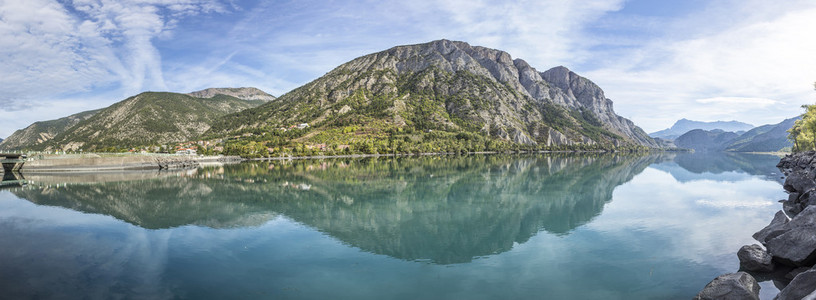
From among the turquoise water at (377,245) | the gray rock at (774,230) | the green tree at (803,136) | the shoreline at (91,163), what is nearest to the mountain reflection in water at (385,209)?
the turquoise water at (377,245)

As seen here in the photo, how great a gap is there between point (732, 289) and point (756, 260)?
5.24 meters

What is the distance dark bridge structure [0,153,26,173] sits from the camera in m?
76.9

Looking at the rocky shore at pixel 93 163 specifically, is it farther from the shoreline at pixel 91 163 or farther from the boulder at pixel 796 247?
the boulder at pixel 796 247

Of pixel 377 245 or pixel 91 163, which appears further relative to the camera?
pixel 91 163

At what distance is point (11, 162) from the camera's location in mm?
77562

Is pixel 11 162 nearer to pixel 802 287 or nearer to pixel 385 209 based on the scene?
pixel 385 209

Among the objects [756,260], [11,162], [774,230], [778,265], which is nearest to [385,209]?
[756,260]

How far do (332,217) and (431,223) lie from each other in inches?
289

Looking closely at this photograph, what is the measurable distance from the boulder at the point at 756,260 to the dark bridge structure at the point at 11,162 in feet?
370

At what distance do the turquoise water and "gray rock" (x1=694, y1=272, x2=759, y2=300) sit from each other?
1.51 meters

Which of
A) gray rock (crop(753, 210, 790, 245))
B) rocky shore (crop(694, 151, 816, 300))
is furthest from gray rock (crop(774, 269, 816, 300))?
gray rock (crop(753, 210, 790, 245))

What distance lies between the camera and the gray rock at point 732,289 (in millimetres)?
10430

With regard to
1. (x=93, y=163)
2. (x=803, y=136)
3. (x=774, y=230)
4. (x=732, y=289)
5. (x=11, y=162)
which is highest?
(x=803, y=136)

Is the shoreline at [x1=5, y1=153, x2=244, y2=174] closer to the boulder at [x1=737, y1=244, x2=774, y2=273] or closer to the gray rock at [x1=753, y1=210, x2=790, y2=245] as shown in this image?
the boulder at [x1=737, y1=244, x2=774, y2=273]
